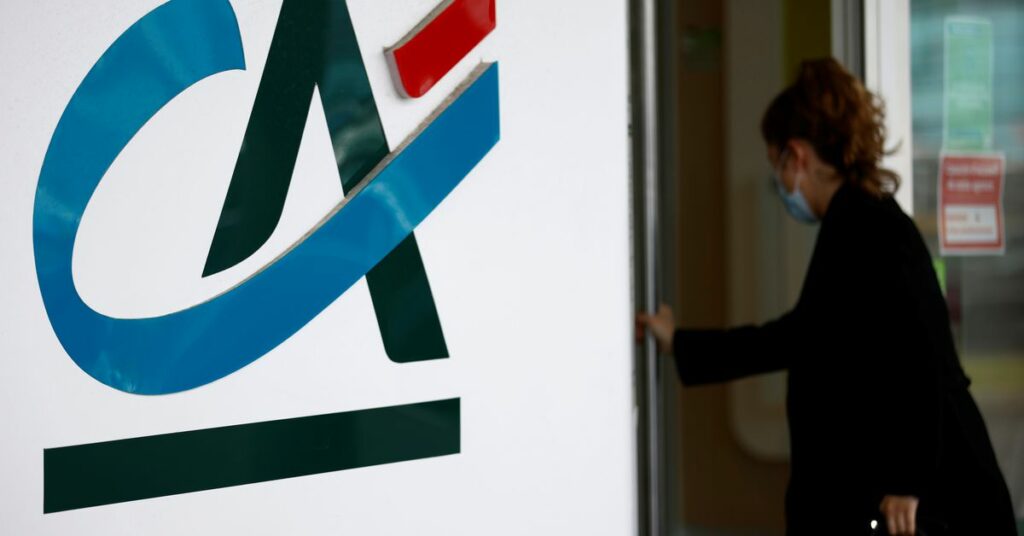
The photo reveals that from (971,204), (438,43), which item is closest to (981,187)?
(971,204)

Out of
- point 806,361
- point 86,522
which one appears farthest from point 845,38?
point 86,522

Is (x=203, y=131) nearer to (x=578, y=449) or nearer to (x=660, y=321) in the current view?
(x=578, y=449)

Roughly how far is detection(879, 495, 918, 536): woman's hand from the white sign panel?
0.63 metres

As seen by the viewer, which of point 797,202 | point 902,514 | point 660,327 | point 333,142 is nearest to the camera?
point 333,142

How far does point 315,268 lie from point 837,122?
1301 mm

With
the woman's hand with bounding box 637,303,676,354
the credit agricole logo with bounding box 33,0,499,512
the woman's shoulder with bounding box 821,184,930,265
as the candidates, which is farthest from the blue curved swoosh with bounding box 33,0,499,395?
the woman's shoulder with bounding box 821,184,930,265

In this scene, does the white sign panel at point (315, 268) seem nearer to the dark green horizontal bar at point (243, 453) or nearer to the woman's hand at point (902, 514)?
the dark green horizontal bar at point (243, 453)

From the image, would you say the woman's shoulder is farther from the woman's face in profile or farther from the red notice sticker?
the red notice sticker

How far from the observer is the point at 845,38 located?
2.82m

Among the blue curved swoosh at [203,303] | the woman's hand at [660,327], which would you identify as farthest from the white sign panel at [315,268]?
the woman's hand at [660,327]

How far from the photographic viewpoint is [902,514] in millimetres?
1901

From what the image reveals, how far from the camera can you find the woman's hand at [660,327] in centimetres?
190

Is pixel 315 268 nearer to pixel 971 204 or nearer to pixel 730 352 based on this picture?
pixel 730 352

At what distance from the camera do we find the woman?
6.16 ft
